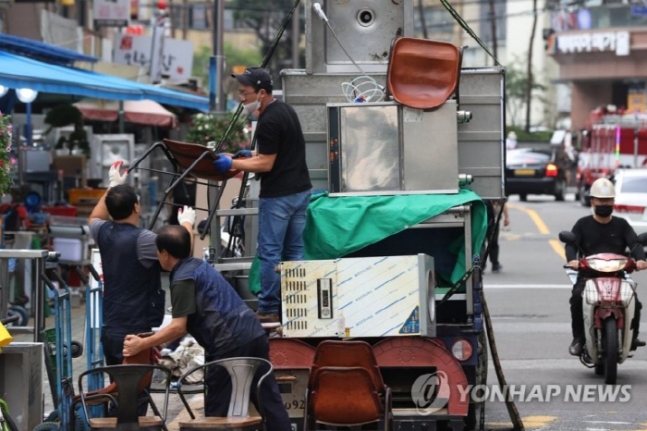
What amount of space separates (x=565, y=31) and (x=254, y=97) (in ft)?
175

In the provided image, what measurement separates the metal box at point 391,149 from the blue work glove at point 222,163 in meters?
1.07

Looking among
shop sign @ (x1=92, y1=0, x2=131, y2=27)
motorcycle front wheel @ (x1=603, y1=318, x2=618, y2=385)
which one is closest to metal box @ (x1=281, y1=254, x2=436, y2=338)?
motorcycle front wheel @ (x1=603, y1=318, x2=618, y2=385)

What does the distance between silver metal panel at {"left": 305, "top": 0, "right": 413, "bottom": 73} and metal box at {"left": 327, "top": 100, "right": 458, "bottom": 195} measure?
1308mm

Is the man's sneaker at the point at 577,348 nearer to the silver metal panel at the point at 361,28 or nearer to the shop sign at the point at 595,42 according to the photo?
the silver metal panel at the point at 361,28

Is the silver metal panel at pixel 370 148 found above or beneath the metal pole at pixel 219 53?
beneath

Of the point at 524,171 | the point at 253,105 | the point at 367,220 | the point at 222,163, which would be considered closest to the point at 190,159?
the point at 222,163

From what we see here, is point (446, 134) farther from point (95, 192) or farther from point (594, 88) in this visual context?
point (594, 88)

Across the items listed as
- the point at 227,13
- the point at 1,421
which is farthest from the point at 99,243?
the point at 227,13

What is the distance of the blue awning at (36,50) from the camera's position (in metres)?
18.8

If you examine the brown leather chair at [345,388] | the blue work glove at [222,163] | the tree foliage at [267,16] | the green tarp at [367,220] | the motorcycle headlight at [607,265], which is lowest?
the brown leather chair at [345,388]

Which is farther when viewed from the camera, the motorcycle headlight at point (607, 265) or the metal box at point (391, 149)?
the motorcycle headlight at point (607, 265)

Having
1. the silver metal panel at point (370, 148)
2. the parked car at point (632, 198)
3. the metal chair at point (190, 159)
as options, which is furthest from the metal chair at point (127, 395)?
the parked car at point (632, 198)

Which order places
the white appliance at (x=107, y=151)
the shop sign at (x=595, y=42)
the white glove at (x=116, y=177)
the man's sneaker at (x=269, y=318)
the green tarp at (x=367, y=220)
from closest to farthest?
1. the white glove at (x=116, y=177)
2. the man's sneaker at (x=269, y=318)
3. the green tarp at (x=367, y=220)
4. the white appliance at (x=107, y=151)
5. the shop sign at (x=595, y=42)

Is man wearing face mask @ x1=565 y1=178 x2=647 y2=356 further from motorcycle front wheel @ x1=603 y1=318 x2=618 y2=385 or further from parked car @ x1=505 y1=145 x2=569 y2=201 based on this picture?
parked car @ x1=505 y1=145 x2=569 y2=201
